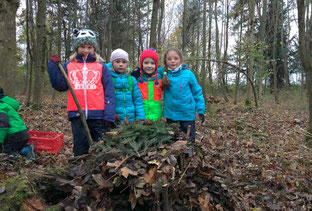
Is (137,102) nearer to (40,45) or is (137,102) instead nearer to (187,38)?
(40,45)

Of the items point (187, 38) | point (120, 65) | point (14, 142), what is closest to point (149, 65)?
point (120, 65)

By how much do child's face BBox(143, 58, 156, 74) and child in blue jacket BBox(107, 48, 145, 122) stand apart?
0.25 meters

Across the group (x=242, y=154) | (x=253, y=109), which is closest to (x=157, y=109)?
(x=242, y=154)

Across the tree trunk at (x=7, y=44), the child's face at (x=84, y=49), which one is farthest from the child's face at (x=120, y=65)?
the tree trunk at (x=7, y=44)

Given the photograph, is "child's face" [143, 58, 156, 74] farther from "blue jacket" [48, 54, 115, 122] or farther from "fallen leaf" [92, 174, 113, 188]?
"fallen leaf" [92, 174, 113, 188]

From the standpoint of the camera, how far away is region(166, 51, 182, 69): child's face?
3.78 m

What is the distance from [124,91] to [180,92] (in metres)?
0.89

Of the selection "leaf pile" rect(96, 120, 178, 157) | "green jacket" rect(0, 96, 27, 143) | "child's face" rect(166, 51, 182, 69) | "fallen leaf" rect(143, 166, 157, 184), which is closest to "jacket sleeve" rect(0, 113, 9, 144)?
"green jacket" rect(0, 96, 27, 143)

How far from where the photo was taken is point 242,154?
5.16 metres

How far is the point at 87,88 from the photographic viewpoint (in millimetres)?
3158

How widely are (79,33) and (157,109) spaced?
1.54 metres

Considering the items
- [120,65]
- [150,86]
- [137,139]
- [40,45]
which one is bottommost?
[137,139]

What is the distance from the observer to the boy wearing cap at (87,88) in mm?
3123

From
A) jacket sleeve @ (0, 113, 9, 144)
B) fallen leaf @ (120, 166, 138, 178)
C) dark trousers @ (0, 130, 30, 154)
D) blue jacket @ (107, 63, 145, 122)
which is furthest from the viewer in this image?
dark trousers @ (0, 130, 30, 154)
